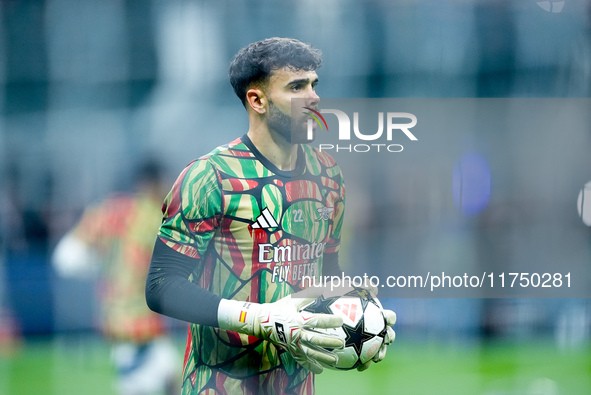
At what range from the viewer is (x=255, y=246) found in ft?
4.90

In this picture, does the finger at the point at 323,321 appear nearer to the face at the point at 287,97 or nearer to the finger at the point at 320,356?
the finger at the point at 320,356

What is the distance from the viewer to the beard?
5.10ft

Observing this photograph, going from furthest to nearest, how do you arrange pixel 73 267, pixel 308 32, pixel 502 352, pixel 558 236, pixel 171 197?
pixel 73 267 < pixel 502 352 < pixel 308 32 < pixel 558 236 < pixel 171 197

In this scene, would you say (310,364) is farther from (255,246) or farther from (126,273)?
(126,273)

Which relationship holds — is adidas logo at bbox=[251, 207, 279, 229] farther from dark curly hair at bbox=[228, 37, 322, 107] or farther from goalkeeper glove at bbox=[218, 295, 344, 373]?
dark curly hair at bbox=[228, 37, 322, 107]

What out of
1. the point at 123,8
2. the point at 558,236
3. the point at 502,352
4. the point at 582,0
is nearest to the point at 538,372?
Answer: the point at 502,352

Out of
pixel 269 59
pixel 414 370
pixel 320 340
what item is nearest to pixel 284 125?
pixel 269 59

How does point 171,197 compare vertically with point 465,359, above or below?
above

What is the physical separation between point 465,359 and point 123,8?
196 cm

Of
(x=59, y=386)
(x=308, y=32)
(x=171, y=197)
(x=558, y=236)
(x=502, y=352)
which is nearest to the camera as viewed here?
(x=171, y=197)

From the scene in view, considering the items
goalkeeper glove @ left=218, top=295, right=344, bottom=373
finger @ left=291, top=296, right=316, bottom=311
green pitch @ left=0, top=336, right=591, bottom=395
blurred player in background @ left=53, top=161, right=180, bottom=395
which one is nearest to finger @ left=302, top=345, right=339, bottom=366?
goalkeeper glove @ left=218, top=295, right=344, bottom=373

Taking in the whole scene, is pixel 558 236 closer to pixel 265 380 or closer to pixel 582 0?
pixel 582 0

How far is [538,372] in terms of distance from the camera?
2242 mm

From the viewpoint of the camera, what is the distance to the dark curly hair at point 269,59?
5.07 ft
